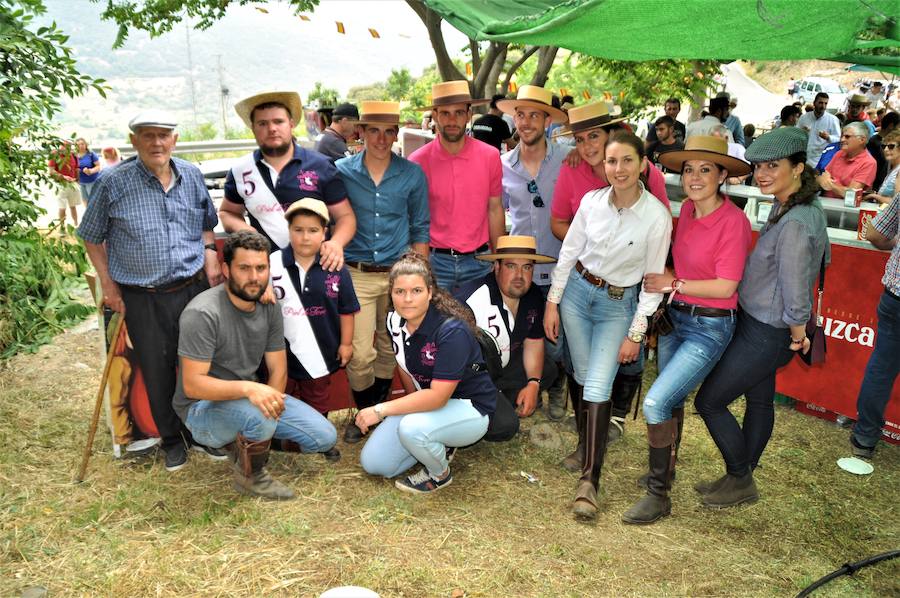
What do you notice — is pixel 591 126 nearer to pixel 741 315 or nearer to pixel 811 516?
pixel 741 315

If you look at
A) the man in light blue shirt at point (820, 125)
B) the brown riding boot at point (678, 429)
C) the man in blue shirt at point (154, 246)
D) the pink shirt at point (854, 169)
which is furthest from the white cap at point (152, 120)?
the man in light blue shirt at point (820, 125)

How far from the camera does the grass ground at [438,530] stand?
3422 mm

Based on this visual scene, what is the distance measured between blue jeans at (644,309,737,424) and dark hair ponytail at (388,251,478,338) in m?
1.09

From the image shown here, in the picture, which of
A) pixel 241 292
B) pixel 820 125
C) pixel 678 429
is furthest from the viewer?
pixel 820 125

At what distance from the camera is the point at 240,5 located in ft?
37.2

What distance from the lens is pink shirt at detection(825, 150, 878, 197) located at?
25.7ft

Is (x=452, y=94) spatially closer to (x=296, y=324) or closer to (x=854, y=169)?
(x=296, y=324)

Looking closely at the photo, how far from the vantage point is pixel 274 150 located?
443 cm

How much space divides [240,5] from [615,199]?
9388 mm

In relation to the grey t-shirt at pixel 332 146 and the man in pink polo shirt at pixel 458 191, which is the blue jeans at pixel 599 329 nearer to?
the man in pink polo shirt at pixel 458 191

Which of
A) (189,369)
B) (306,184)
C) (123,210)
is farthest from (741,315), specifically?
(123,210)

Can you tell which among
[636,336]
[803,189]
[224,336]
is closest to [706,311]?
[636,336]

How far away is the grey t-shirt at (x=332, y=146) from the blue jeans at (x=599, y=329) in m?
4.18

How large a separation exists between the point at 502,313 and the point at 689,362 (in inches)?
51.2
